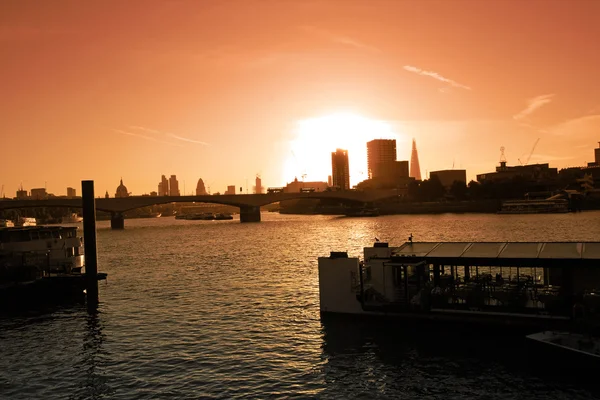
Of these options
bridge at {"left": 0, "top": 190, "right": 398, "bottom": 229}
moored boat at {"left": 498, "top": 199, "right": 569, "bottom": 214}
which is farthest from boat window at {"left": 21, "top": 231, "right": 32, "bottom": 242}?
moored boat at {"left": 498, "top": 199, "right": 569, "bottom": 214}

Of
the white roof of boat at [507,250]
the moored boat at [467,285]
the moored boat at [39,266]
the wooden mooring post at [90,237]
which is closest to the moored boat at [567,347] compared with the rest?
the moored boat at [467,285]

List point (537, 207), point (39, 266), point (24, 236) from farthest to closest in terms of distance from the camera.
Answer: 1. point (537, 207)
2. point (24, 236)
3. point (39, 266)

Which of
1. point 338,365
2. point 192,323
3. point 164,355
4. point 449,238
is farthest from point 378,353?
point 449,238

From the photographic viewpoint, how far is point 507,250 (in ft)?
98.0

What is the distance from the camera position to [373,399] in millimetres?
21922

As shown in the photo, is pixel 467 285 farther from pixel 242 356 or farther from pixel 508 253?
pixel 242 356

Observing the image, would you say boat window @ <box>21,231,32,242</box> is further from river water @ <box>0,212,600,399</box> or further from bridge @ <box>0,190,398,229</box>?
bridge @ <box>0,190,398,229</box>

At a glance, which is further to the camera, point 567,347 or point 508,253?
point 508,253

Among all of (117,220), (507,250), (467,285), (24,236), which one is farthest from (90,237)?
(117,220)

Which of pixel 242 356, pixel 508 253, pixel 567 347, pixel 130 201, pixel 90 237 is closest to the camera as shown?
pixel 567 347

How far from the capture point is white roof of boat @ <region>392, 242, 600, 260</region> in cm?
2800

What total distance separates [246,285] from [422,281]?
2439 centimetres

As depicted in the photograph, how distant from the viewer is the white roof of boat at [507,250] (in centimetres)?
2800

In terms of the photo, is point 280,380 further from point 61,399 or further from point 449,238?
point 449,238
